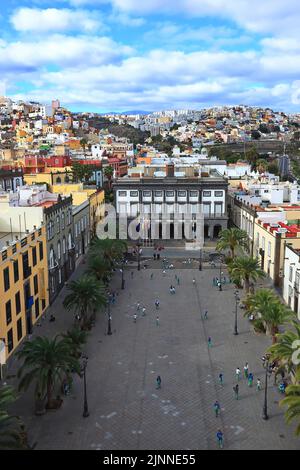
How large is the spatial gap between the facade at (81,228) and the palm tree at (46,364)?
32214mm

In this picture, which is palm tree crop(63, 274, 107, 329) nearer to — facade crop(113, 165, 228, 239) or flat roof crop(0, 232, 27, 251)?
flat roof crop(0, 232, 27, 251)

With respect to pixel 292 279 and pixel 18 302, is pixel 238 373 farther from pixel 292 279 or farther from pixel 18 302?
pixel 18 302

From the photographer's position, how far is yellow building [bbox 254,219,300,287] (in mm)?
49812

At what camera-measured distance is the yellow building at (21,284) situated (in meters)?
33.1

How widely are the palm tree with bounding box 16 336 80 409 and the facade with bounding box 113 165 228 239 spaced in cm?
5078

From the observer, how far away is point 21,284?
120 feet

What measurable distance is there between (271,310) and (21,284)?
1987cm

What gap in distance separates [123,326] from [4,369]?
475 inches

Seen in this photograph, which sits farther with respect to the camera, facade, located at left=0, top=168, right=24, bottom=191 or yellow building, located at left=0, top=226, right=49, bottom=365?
facade, located at left=0, top=168, right=24, bottom=191

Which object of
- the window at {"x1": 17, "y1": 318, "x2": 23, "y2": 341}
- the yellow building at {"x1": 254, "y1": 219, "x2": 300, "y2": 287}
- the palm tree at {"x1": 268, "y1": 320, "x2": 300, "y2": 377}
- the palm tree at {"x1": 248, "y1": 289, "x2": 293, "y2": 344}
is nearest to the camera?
the palm tree at {"x1": 268, "y1": 320, "x2": 300, "y2": 377}

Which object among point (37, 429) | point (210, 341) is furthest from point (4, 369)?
point (210, 341)

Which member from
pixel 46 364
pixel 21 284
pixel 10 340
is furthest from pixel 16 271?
pixel 46 364

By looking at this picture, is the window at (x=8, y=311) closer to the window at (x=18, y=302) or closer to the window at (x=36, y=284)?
the window at (x=18, y=302)

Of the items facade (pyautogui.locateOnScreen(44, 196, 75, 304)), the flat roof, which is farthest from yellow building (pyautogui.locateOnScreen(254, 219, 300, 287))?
the flat roof
